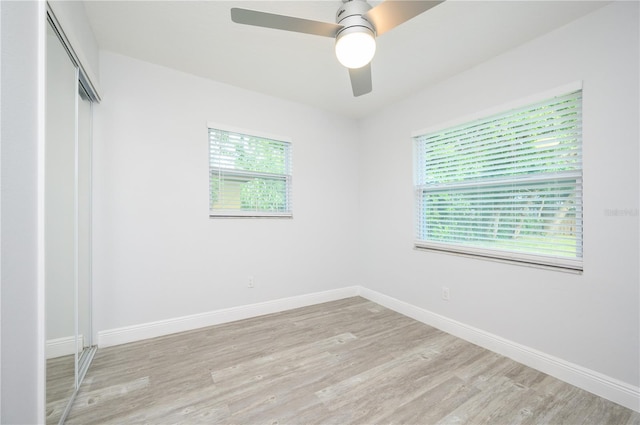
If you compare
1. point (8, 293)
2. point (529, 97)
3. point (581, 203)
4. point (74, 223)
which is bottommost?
point (8, 293)

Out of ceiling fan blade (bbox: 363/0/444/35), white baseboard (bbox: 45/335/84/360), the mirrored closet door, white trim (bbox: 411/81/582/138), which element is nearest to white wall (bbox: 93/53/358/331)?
the mirrored closet door

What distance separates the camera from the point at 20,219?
37.7 inches

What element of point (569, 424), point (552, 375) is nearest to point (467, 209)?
point (552, 375)

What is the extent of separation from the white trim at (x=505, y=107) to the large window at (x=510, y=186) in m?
0.05

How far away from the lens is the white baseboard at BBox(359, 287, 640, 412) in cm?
167

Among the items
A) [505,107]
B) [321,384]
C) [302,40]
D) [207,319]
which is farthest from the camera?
[207,319]

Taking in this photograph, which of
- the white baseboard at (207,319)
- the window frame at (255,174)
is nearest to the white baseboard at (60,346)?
the white baseboard at (207,319)

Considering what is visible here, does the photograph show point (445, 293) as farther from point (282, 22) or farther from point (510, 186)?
point (282, 22)

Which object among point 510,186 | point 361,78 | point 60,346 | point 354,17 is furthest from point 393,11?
point 60,346

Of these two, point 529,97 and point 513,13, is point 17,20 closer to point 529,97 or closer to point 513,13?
point 513,13

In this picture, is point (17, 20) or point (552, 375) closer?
point (17, 20)

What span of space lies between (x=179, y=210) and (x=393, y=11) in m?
2.41

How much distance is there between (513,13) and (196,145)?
2825 mm

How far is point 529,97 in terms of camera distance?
→ 212cm
